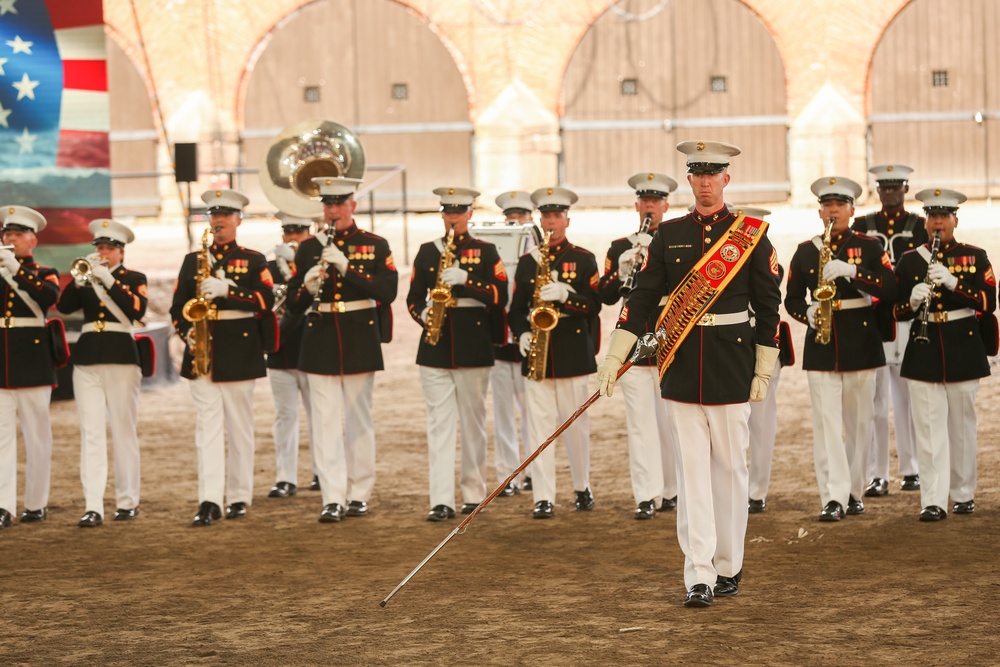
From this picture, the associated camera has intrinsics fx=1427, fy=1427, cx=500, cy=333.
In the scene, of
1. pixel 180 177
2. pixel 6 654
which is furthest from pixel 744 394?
pixel 180 177

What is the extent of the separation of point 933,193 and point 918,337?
2.91ft

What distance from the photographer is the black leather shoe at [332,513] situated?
9.26m

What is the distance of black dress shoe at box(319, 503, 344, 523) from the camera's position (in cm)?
926

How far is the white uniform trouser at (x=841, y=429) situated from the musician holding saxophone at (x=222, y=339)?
364 centimetres

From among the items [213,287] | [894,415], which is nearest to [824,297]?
[894,415]

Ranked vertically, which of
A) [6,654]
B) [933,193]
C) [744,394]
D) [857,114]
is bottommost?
[6,654]

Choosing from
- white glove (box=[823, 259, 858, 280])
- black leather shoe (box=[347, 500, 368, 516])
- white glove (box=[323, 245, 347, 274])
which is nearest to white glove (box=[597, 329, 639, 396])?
white glove (box=[823, 259, 858, 280])

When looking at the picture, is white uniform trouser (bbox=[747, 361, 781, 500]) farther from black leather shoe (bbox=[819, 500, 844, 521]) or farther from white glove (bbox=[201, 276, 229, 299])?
white glove (bbox=[201, 276, 229, 299])

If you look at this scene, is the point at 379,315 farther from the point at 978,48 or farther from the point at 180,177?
the point at 978,48

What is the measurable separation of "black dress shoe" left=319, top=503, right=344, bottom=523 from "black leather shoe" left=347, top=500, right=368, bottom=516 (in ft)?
0.36

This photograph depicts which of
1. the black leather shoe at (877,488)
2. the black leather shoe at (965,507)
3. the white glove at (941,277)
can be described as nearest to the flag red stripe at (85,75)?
the black leather shoe at (877,488)

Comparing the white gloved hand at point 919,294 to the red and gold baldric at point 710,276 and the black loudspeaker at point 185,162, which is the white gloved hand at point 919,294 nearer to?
the red and gold baldric at point 710,276

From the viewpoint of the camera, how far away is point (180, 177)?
1406 cm

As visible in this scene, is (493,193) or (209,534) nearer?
(209,534)
